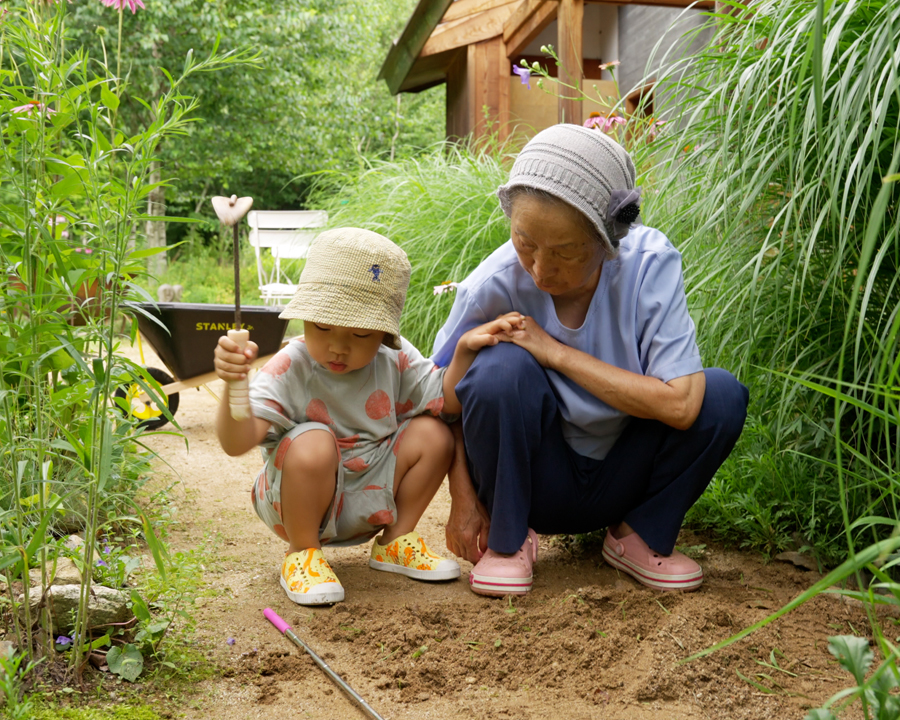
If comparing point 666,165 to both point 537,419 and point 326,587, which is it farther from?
point 326,587

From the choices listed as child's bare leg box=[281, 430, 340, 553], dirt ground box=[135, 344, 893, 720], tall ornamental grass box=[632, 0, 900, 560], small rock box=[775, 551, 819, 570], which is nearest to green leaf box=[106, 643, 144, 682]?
dirt ground box=[135, 344, 893, 720]

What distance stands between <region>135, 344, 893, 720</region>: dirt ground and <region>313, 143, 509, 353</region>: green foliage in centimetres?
199

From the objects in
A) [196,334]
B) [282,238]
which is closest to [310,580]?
[196,334]

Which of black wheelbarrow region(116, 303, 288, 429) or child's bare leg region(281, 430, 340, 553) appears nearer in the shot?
child's bare leg region(281, 430, 340, 553)

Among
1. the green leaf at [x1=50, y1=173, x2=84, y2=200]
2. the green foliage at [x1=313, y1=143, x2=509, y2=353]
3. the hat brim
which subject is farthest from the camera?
the green foliage at [x1=313, y1=143, x2=509, y2=353]

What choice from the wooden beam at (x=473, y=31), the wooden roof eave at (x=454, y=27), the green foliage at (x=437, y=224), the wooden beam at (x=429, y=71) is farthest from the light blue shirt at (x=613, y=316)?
the wooden beam at (x=429, y=71)

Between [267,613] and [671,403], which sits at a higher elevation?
[671,403]

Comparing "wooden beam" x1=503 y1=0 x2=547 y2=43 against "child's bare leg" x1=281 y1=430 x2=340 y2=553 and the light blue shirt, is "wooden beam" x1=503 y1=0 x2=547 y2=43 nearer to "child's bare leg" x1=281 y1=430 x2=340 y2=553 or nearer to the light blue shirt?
the light blue shirt

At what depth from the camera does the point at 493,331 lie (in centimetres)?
202

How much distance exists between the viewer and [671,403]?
1.89 meters

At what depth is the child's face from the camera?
1942mm

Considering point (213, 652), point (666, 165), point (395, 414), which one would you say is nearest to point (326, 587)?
point (213, 652)

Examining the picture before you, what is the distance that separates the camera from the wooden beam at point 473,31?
773 centimetres

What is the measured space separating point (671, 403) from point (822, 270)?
543 mm
